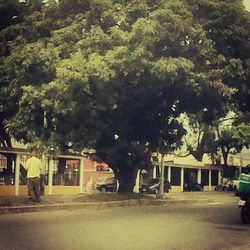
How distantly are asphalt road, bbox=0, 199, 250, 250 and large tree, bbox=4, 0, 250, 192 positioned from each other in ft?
17.8

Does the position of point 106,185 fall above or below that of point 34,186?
below

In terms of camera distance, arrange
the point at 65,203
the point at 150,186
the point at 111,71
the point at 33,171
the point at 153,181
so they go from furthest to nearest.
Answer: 1. the point at 153,181
2. the point at 150,186
3. the point at 111,71
4. the point at 65,203
5. the point at 33,171

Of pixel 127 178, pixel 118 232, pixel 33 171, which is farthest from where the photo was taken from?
pixel 127 178

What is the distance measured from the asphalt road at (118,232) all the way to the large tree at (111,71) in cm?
544

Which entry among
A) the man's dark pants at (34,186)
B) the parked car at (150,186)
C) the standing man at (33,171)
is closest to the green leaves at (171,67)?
the standing man at (33,171)

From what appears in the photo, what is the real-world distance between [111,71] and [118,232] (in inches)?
318

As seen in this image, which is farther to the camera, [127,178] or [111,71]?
[127,178]

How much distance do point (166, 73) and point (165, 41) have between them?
141 cm

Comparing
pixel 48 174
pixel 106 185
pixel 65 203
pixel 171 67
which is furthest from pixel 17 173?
pixel 171 67

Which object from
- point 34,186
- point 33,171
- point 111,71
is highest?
point 111,71

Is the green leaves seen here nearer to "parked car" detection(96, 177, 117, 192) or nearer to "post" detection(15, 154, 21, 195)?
"post" detection(15, 154, 21, 195)

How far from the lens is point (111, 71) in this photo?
17219 mm

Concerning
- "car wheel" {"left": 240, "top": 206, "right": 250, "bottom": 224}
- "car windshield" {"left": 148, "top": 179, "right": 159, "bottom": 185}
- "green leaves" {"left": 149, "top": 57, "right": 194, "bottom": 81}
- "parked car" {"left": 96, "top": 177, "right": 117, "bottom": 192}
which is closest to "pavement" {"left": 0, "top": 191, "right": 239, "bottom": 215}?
"green leaves" {"left": 149, "top": 57, "right": 194, "bottom": 81}

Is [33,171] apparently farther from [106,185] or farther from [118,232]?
[106,185]
